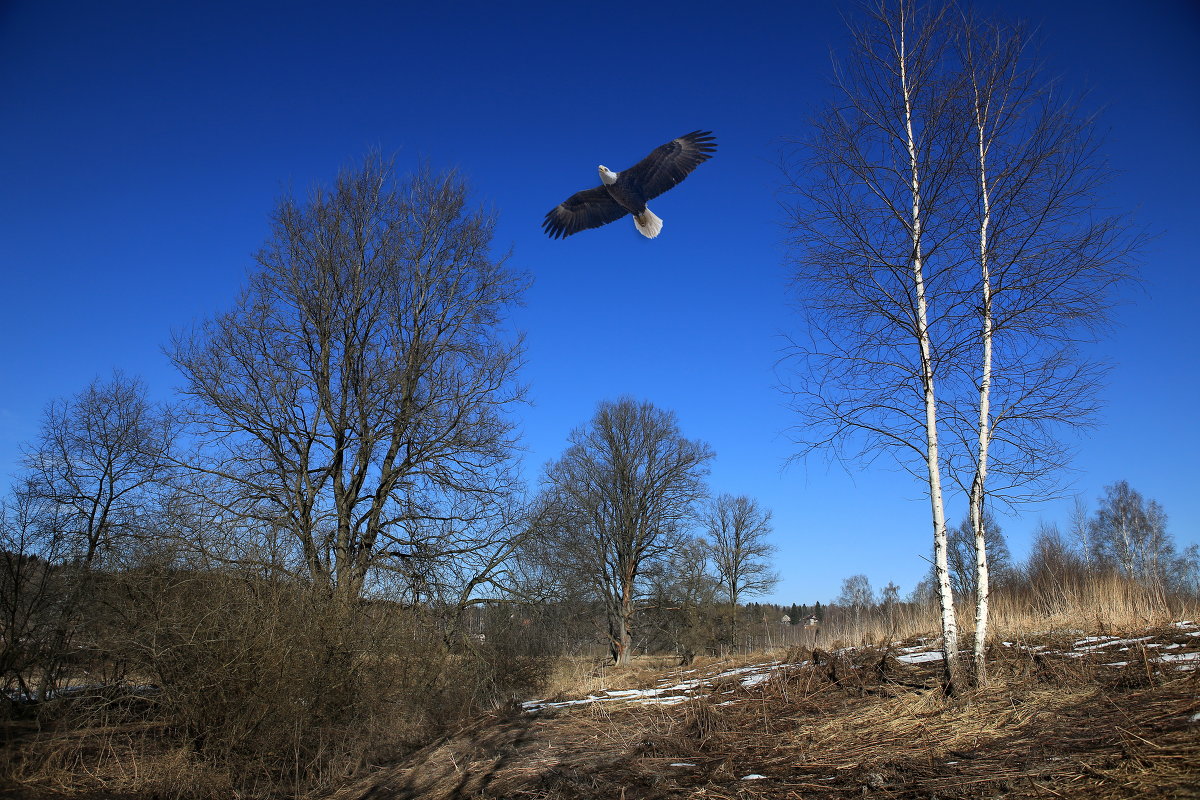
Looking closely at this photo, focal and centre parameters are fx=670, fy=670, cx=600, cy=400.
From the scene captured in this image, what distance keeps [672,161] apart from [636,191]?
0.82 meters

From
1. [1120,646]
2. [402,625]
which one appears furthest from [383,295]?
[1120,646]

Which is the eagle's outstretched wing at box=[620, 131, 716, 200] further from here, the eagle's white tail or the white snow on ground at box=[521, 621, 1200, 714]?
the white snow on ground at box=[521, 621, 1200, 714]

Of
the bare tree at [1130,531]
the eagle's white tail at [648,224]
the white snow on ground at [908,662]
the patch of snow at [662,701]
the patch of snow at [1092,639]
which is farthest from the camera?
the bare tree at [1130,531]

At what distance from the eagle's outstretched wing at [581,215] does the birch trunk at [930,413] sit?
17.7 feet

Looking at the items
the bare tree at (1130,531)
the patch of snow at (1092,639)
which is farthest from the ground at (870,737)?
the bare tree at (1130,531)

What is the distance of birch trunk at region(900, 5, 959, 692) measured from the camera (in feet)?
18.8

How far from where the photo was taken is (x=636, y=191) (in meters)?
11.0

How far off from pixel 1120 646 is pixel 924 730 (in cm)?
334

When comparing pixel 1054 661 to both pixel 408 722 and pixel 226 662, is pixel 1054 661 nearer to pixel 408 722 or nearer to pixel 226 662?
pixel 408 722

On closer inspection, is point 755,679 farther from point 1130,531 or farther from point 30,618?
point 1130,531

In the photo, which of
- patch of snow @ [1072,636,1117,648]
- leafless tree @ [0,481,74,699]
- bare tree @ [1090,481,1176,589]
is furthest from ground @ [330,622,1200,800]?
bare tree @ [1090,481,1176,589]

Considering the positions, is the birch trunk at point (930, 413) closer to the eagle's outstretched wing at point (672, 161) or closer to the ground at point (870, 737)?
the ground at point (870, 737)

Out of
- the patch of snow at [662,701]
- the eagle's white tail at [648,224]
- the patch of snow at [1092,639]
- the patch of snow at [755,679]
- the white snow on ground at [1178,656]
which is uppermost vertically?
the eagle's white tail at [648,224]

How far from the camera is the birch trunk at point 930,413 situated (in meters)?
5.72
